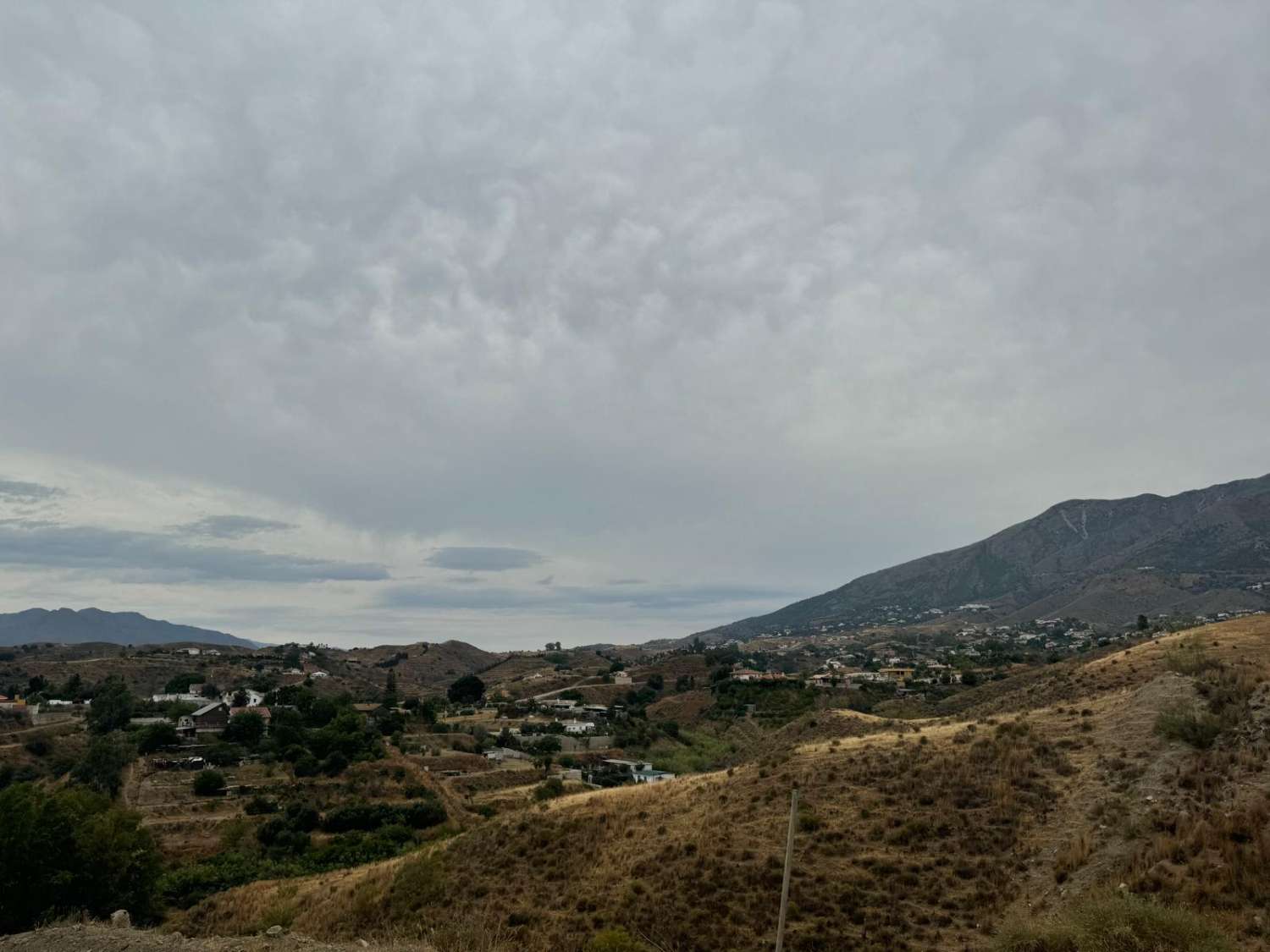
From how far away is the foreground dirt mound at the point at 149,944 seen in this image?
15.0 metres

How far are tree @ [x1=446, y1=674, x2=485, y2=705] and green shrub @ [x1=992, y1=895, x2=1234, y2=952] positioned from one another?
337 ft

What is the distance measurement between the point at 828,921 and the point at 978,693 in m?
49.4

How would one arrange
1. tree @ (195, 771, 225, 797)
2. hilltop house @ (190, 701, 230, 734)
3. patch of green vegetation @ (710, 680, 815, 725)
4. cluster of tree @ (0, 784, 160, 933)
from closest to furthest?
cluster of tree @ (0, 784, 160, 933) → tree @ (195, 771, 225, 797) → hilltop house @ (190, 701, 230, 734) → patch of green vegetation @ (710, 680, 815, 725)

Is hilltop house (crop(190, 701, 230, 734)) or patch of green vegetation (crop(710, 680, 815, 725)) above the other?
hilltop house (crop(190, 701, 230, 734))

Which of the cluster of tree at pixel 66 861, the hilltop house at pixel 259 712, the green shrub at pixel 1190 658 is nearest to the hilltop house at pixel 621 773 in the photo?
the cluster of tree at pixel 66 861

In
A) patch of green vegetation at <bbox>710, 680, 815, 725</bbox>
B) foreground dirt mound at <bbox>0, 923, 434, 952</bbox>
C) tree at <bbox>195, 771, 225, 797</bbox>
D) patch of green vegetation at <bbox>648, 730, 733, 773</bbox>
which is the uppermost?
foreground dirt mound at <bbox>0, 923, 434, 952</bbox>

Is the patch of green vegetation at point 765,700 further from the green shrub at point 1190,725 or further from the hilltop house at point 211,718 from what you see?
the hilltop house at point 211,718

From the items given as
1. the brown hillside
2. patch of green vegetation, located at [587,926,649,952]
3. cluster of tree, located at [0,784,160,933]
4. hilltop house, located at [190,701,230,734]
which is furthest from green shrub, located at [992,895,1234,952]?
hilltop house, located at [190,701,230,734]

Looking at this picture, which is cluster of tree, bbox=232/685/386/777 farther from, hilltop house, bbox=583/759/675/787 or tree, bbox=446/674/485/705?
tree, bbox=446/674/485/705

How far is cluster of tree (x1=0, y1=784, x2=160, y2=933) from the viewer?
24.2 meters

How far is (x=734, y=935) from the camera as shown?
1709 cm

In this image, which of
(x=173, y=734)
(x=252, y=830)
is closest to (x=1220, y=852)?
(x=252, y=830)

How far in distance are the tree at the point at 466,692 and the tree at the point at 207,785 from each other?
2321 inches

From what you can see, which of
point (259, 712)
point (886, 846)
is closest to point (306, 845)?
point (886, 846)
